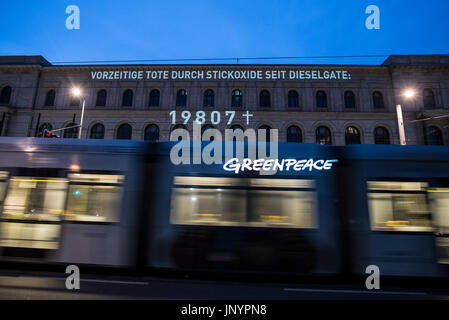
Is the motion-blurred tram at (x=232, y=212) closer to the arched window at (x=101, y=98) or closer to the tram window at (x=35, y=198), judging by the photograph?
the tram window at (x=35, y=198)

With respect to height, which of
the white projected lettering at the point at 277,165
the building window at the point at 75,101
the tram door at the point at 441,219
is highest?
the building window at the point at 75,101

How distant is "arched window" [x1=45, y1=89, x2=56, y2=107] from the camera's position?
23.5 m

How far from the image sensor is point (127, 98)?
23.5 m

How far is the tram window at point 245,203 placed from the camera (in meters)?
4.77

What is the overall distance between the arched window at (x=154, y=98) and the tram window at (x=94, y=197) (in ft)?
63.8

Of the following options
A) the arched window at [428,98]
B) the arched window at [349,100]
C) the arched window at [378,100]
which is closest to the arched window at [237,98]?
the arched window at [349,100]

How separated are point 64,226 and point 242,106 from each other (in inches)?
778

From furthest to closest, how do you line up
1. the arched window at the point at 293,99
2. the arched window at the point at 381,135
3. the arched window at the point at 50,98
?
the arched window at the point at 50,98, the arched window at the point at 293,99, the arched window at the point at 381,135

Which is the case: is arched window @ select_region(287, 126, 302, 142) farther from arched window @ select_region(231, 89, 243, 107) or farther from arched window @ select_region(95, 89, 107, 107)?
arched window @ select_region(95, 89, 107, 107)

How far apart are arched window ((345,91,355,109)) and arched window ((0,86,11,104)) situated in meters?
34.5

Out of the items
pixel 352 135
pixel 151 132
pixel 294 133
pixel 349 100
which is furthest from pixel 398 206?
pixel 151 132

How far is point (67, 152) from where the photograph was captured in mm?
5301

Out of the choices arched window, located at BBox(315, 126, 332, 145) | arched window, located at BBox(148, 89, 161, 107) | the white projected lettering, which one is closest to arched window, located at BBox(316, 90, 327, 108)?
arched window, located at BBox(315, 126, 332, 145)

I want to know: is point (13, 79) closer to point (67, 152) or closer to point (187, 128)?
point (187, 128)
